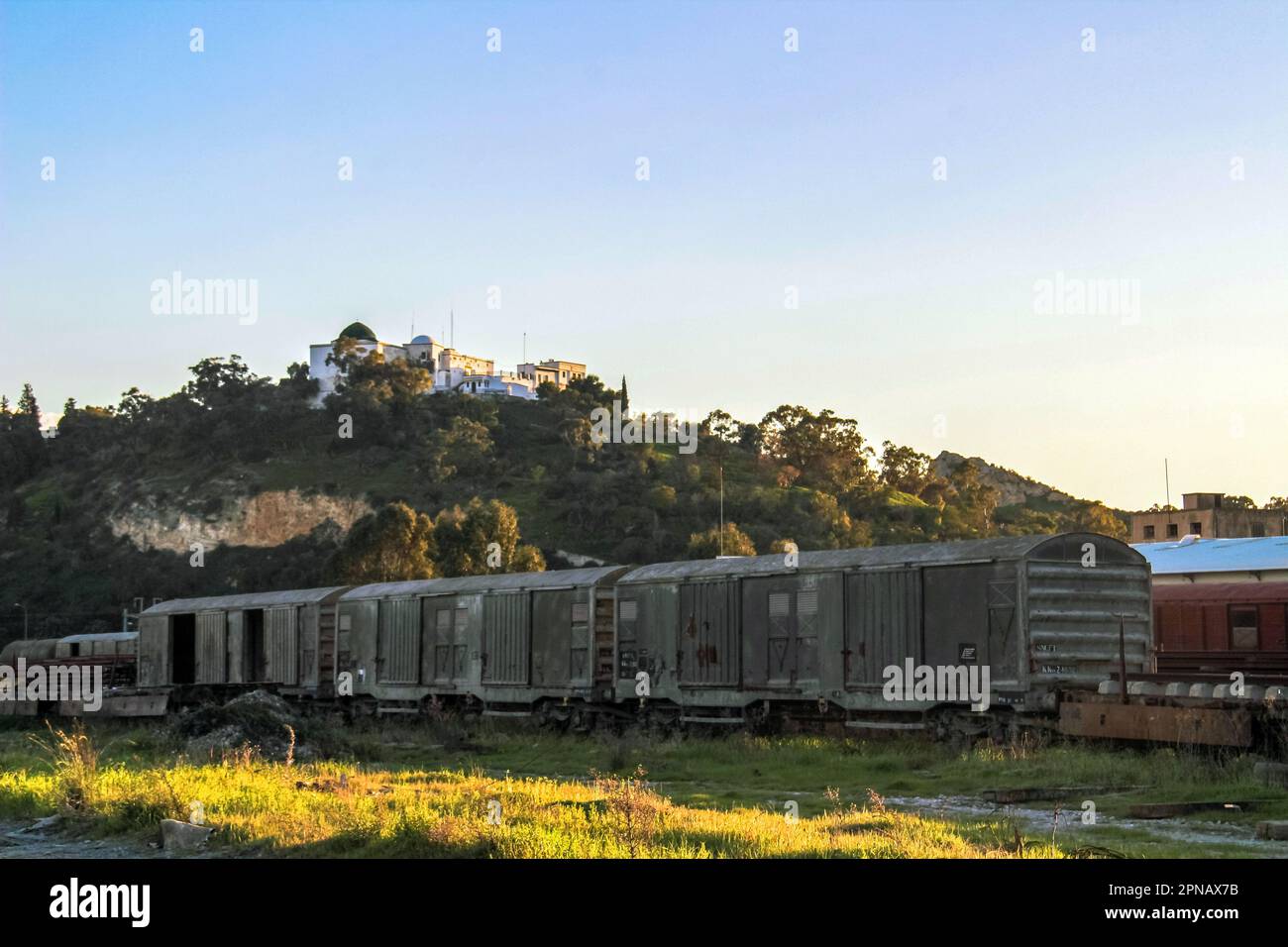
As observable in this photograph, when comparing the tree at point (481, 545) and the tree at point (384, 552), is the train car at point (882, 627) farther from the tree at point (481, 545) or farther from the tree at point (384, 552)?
the tree at point (384, 552)

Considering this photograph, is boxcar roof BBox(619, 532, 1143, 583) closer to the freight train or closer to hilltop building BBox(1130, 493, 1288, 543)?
the freight train

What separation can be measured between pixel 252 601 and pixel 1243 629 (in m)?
24.5

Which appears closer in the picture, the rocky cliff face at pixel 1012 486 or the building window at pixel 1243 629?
the building window at pixel 1243 629

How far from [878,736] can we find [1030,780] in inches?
203

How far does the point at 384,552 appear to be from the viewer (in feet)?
252

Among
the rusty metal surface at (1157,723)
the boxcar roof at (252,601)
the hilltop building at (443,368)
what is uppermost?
the hilltop building at (443,368)

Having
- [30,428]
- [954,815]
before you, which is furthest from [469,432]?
[954,815]

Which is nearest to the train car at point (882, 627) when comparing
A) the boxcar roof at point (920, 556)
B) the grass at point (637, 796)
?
the boxcar roof at point (920, 556)

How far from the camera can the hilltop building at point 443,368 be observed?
14300cm

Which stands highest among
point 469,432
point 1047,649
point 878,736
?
point 469,432

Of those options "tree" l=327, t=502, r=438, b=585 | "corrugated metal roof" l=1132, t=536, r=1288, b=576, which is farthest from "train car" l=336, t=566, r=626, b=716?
"tree" l=327, t=502, r=438, b=585

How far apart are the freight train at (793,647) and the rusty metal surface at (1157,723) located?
1.0 inches
